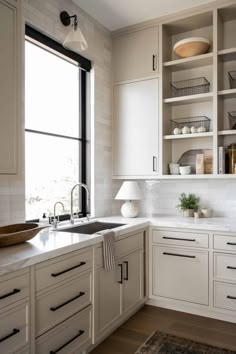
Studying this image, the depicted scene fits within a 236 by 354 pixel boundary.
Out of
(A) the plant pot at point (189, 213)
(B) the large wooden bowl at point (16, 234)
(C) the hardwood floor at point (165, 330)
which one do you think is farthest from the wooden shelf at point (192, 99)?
(C) the hardwood floor at point (165, 330)

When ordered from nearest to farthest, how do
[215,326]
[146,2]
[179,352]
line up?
[179,352] < [215,326] < [146,2]

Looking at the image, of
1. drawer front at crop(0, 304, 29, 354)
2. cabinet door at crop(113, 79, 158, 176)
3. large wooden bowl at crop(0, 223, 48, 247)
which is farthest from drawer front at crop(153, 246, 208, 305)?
drawer front at crop(0, 304, 29, 354)

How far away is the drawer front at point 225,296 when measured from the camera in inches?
106

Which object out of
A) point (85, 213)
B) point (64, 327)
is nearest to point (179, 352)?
point (64, 327)

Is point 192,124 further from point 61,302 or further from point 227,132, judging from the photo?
point 61,302

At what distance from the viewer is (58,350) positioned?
6.06 ft

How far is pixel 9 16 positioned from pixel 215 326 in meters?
2.79

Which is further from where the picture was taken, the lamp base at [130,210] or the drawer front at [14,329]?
the lamp base at [130,210]

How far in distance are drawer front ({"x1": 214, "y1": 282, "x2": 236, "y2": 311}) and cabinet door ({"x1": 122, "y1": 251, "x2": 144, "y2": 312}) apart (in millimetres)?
680

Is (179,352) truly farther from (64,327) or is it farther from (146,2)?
(146,2)

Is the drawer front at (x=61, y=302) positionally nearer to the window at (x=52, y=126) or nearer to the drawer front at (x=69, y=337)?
the drawer front at (x=69, y=337)

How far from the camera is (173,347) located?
92.0 inches

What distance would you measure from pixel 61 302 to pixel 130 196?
1.56m

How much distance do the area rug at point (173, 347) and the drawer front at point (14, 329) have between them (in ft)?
3.38
